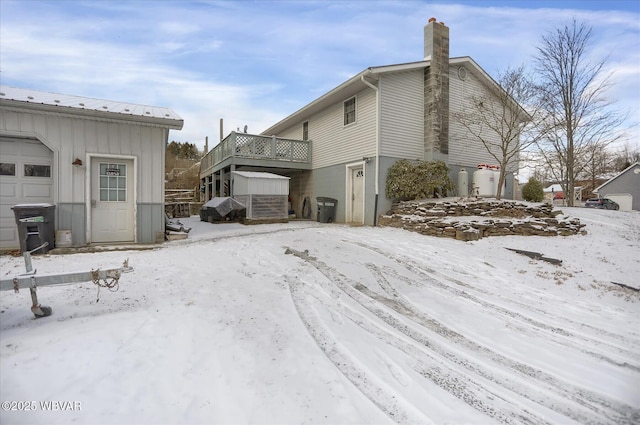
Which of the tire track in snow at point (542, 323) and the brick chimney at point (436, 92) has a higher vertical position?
the brick chimney at point (436, 92)

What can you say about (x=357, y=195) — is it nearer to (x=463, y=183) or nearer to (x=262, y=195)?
(x=262, y=195)

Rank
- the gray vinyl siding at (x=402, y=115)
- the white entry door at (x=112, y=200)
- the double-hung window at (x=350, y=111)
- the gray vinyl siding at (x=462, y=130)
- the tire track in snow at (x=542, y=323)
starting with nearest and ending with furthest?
the tire track in snow at (x=542, y=323) < the white entry door at (x=112, y=200) < the gray vinyl siding at (x=402, y=115) < the double-hung window at (x=350, y=111) < the gray vinyl siding at (x=462, y=130)

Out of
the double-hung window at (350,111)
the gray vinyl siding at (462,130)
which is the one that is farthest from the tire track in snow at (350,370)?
the gray vinyl siding at (462,130)

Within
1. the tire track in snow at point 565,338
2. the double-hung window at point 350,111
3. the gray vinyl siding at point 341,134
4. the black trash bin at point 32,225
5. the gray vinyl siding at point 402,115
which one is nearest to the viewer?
the tire track in snow at point 565,338

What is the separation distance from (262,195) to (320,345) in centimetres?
949

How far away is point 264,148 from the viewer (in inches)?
573

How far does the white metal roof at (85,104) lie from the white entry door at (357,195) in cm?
694

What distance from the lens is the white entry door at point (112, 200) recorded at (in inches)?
282

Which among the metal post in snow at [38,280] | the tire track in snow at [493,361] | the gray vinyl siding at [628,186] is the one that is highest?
the gray vinyl siding at [628,186]

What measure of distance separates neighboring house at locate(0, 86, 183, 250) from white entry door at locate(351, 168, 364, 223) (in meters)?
6.94

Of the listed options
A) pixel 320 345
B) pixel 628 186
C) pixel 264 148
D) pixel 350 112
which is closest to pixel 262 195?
pixel 264 148

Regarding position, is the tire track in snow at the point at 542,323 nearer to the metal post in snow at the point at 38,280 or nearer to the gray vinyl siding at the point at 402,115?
the metal post in snow at the point at 38,280

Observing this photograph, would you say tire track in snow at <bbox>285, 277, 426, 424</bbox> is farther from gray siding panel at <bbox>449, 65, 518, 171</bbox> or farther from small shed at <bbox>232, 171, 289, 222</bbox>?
gray siding panel at <bbox>449, 65, 518, 171</bbox>

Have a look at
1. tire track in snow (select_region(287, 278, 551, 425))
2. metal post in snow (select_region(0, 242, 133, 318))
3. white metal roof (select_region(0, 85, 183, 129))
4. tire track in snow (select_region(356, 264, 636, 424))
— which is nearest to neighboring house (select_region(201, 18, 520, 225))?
white metal roof (select_region(0, 85, 183, 129))
